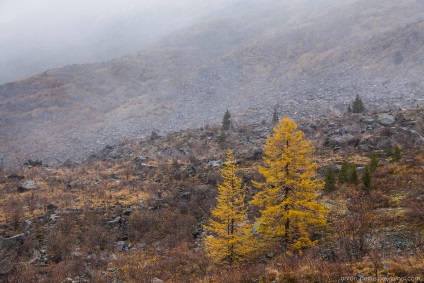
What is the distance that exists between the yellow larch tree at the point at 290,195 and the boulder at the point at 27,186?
23573 millimetres

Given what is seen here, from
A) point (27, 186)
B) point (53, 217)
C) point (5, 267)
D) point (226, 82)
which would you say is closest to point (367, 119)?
point (53, 217)

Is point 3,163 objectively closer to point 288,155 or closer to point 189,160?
point 189,160

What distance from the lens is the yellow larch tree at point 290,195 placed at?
12.8 m

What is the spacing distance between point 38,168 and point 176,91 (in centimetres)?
4100

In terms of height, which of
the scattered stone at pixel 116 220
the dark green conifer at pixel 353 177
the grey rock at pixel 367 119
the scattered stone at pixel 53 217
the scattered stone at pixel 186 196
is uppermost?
the grey rock at pixel 367 119

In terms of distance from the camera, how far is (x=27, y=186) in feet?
Answer: 91.2

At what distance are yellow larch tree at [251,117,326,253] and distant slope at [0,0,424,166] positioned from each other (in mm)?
36914

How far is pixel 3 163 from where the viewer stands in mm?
48781

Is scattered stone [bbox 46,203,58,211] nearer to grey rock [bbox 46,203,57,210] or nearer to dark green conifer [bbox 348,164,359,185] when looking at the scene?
grey rock [bbox 46,203,57,210]

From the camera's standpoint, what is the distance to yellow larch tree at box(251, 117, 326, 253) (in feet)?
42.1

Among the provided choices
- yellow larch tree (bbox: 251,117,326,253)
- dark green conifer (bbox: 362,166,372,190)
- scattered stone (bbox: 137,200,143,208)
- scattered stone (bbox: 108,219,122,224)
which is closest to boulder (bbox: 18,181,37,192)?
scattered stone (bbox: 137,200,143,208)

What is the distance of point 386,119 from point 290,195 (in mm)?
26052

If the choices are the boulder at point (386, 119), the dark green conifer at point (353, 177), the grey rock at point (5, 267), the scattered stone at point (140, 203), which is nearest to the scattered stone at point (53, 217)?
the scattered stone at point (140, 203)

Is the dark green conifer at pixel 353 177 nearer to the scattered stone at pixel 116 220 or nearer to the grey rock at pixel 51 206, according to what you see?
the scattered stone at pixel 116 220
